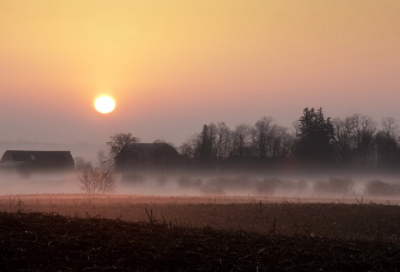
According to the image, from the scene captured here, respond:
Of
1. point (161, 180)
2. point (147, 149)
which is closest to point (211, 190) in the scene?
point (161, 180)

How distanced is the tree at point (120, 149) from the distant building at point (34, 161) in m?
12.2

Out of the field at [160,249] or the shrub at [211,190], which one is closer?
the field at [160,249]

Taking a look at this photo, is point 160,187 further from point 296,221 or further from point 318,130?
point 296,221

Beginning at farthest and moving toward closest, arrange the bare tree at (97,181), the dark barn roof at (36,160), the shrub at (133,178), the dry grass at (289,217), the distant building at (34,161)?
the dark barn roof at (36,160) → the distant building at (34,161) → the shrub at (133,178) → the bare tree at (97,181) → the dry grass at (289,217)

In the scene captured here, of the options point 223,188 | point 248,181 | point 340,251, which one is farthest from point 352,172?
point 340,251

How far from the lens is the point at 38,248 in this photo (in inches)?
225

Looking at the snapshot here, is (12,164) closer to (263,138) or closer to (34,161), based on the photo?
(34,161)

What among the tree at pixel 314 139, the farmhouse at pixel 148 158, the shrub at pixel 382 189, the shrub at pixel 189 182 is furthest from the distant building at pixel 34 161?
the shrub at pixel 382 189

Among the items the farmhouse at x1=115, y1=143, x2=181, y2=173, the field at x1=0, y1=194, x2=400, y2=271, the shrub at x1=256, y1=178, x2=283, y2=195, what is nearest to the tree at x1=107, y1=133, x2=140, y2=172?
the farmhouse at x1=115, y1=143, x2=181, y2=173

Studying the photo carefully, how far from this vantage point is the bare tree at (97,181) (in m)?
63.3

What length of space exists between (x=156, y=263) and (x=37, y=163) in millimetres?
77542

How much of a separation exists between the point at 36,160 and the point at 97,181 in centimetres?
2053

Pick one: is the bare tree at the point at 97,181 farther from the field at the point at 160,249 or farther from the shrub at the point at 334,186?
the field at the point at 160,249

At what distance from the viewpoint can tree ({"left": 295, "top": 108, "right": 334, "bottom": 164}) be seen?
70.6 m
